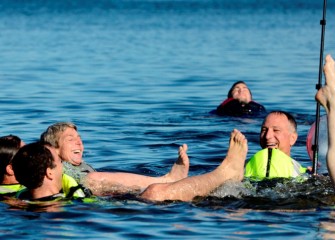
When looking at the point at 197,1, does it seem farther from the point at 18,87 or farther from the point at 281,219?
the point at 281,219

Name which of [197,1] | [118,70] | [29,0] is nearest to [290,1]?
[197,1]

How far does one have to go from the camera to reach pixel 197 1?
10538 cm

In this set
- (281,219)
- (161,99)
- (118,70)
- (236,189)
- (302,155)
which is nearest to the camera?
(281,219)

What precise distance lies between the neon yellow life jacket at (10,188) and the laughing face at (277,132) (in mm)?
2924

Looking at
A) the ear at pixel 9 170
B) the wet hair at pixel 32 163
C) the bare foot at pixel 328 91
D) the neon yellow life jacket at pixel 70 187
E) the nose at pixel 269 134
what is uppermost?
the bare foot at pixel 328 91

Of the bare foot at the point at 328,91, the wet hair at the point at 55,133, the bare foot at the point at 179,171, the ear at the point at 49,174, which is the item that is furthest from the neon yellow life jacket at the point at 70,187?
the bare foot at the point at 328,91

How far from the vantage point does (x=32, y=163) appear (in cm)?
1009

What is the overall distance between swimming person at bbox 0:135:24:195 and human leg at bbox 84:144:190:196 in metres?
0.86

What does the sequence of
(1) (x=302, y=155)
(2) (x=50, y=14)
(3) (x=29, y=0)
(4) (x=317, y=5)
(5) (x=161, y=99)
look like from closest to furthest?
(1) (x=302, y=155)
(5) (x=161, y=99)
(2) (x=50, y=14)
(4) (x=317, y=5)
(3) (x=29, y=0)

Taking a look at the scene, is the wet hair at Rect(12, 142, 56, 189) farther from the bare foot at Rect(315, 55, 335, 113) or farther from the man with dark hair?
the bare foot at Rect(315, 55, 335, 113)

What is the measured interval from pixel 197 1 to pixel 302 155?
90560 millimetres

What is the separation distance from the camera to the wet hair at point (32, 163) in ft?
33.1

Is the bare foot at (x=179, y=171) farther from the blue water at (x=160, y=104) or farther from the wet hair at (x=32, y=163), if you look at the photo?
the wet hair at (x=32, y=163)

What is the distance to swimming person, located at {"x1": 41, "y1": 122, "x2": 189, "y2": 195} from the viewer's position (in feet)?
37.9
